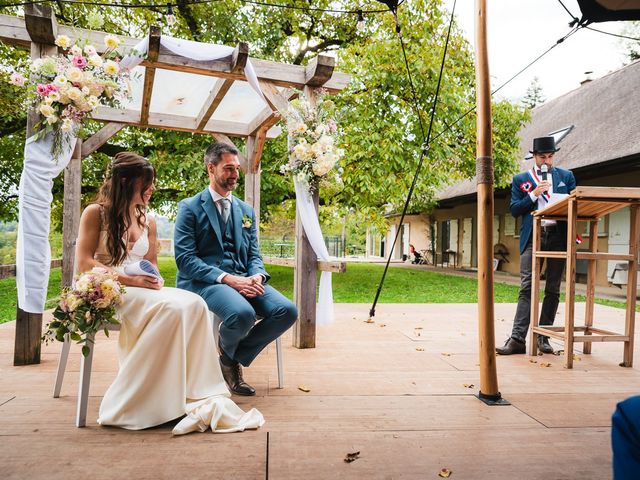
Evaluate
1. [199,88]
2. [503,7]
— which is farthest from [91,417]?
[503,7]

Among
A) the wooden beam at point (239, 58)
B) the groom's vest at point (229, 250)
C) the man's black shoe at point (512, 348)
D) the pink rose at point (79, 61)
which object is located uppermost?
the wooden beam at point (239, 58)

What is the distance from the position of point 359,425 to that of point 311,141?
272 cm

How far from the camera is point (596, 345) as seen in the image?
4973 mm

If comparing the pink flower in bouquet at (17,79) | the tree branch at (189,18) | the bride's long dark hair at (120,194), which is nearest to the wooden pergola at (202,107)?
the pink flower in bouquet at (17,79)

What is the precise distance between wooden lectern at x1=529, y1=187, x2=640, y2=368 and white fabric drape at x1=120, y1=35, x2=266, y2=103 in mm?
2959

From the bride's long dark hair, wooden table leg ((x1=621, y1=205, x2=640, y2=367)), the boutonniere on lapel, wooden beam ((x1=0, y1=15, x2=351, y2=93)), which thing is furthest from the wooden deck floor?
wooden beam ((x1=0, y1=15, x2=351, y2=93))

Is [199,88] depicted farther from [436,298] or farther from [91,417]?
[436,298]

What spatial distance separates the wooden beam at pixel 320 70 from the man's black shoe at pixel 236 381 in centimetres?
276

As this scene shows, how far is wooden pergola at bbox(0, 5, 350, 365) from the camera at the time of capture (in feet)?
12.5

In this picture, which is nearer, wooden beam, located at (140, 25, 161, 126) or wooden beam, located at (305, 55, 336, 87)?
wooden beam, located at (140, 25, 161, 126)

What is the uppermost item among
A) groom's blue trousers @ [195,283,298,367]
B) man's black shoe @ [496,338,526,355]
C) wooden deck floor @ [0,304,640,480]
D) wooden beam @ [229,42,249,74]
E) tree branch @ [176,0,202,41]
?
tree branch @ [176,0,202,41]

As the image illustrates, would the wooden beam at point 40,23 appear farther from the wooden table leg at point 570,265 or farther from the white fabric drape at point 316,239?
the wooden table leg at point 570,265

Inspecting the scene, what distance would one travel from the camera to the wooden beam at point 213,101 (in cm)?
492

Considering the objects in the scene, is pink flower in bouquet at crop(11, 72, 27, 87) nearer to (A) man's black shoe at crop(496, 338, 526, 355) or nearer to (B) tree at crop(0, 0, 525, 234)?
(A) man's black shoe at crop(496, 338, 526, 355)
